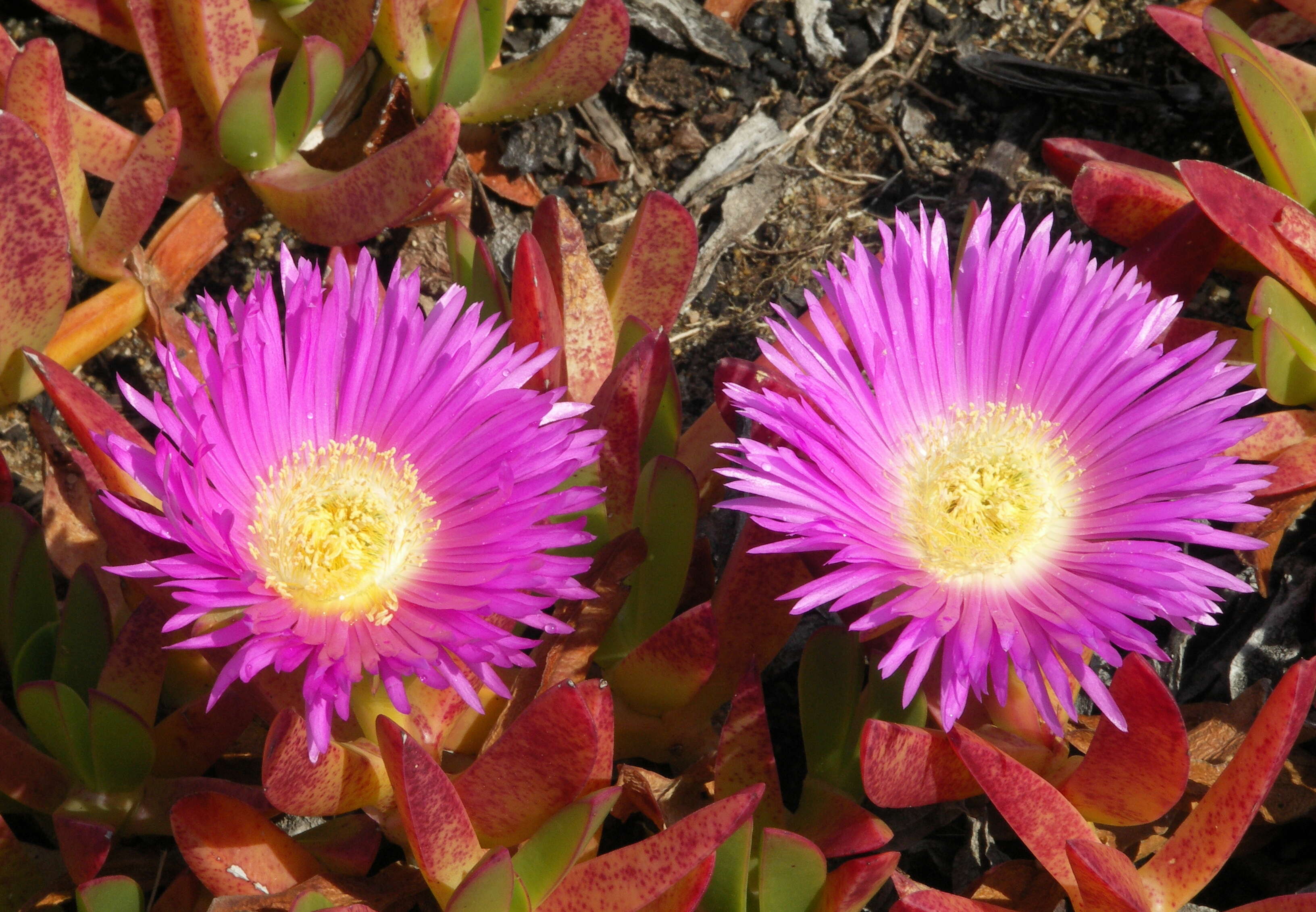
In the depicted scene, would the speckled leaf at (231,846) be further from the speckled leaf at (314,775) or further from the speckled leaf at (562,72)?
the speckled leaf at (562,72)

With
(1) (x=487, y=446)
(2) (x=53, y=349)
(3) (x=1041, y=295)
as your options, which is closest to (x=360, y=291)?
(1) (x=487, y=446)

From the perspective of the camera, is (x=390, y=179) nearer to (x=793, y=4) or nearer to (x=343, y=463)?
(x=343, y=463)

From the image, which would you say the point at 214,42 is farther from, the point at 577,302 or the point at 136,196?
the point at 577,302

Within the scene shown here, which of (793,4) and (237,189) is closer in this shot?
(237,189)

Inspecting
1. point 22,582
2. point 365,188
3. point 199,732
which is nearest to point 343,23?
point 365,188

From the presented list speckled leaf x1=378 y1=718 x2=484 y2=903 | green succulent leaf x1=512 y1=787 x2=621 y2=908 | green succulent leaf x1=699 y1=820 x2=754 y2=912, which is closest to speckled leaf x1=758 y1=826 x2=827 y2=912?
green succulent leaf x1=699 y1=820 x2=754 y2=912

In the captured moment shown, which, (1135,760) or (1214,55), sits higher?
(1214,55)
